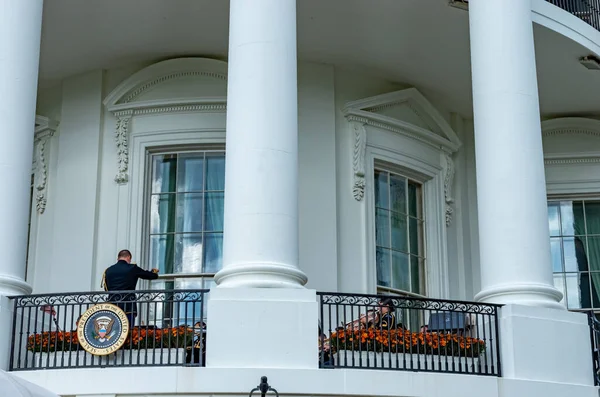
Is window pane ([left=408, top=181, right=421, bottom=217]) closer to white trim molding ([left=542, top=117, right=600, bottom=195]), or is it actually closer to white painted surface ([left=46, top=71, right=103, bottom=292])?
white trim molding ([left=542, top=117, right=600, bottom=195])

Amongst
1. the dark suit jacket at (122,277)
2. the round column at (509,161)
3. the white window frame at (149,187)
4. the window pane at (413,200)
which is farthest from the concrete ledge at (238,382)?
the window pane at (413,200)

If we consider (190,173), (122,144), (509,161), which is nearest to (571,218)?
(509,161)

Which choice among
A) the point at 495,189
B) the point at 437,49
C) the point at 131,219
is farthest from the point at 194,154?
the point at 495,189

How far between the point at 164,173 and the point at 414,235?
4227mm

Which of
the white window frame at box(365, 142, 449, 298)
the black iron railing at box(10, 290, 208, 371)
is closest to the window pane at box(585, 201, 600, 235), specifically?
the white window frame at box(365, 142, 449, 298)

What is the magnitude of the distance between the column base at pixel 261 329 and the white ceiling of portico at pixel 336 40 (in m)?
5.86

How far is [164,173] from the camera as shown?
19.5 meters

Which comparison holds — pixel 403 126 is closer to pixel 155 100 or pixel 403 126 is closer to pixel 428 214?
pixel 428 214

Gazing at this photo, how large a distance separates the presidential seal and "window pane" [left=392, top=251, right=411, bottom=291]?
6180mm

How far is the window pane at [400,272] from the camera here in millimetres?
19453

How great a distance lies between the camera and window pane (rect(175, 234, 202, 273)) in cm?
1889

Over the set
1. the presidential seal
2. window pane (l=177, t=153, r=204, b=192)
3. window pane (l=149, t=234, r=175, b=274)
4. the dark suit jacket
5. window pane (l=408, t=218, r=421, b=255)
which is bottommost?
the presidential seal

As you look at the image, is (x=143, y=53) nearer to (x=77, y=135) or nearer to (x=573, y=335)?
(x=77, y=135)

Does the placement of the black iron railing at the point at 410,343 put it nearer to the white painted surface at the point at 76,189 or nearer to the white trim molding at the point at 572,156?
the white painted surface at the point at 76,189
